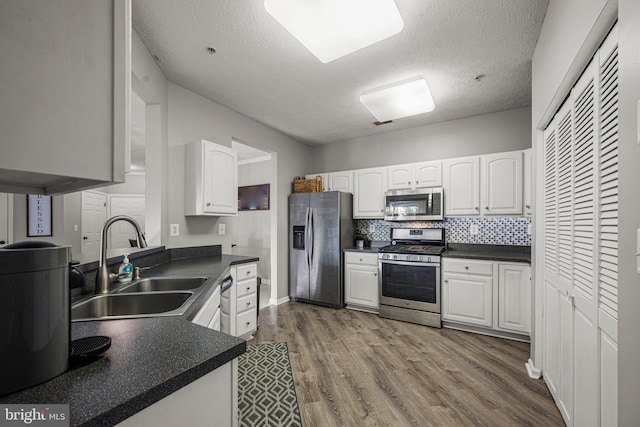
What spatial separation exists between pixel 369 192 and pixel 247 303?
2254mm

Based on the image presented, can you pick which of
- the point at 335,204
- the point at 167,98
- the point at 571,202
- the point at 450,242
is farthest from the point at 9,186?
the point at 450,242

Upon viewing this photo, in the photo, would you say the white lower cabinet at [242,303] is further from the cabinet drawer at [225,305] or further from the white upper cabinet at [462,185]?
the white upper cabinet at [462,185]

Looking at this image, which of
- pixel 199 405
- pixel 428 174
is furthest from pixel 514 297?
pixel 199 405

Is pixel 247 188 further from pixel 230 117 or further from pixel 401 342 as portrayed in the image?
pixel 401 342

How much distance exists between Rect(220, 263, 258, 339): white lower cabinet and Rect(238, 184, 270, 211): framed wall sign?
9.08 feet

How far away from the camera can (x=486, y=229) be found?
3.53 m

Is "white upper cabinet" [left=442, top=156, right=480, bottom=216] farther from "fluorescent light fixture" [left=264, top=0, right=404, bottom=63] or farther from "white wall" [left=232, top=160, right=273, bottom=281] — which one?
"white wall" [left=232, top=160, right=273, bottom=281]

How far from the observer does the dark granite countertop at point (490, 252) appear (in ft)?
9.78

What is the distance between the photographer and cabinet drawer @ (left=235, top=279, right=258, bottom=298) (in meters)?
2.64

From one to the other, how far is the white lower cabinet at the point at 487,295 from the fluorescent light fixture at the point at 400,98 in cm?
171

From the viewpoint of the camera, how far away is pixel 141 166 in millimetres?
6422

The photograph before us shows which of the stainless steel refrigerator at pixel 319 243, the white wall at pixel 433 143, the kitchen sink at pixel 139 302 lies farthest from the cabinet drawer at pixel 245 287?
the white wall at pixel 433 143
